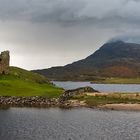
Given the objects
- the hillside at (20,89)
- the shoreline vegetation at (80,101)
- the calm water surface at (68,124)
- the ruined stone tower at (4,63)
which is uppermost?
the ruined stone tower at (4,63)

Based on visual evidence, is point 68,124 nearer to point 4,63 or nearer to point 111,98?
point 111,98

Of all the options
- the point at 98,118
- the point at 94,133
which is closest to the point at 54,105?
the point at 98,118

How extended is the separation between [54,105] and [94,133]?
1889 inches

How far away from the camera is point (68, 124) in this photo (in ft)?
285

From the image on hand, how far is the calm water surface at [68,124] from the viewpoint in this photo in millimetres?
72688

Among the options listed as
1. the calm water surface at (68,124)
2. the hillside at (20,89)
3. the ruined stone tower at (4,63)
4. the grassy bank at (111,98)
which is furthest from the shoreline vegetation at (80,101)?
the ruined stone tower at (4,63)

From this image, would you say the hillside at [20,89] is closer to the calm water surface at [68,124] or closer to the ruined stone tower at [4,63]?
the ruined stone tower at [4,63]

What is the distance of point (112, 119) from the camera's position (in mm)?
95062

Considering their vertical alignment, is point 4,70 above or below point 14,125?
above

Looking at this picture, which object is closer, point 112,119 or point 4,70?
point 112,119

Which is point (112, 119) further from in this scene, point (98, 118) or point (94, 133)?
point (94, 133)

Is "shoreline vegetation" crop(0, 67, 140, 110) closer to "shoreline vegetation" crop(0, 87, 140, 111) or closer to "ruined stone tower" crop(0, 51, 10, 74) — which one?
"shoreline vegetation" crop(0, 87, 140, 111)

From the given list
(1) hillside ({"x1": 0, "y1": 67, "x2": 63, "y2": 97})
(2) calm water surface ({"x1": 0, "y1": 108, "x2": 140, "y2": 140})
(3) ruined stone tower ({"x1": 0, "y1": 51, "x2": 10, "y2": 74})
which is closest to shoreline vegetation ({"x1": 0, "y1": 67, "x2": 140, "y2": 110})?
(1) hillside ({"x1": 0, "y1": 67, "x2": 63, "y2": 97})

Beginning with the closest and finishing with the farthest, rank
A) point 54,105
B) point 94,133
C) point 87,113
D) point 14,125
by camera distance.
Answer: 1. point 94,133
2. point 14,125
3. point 87,113
4. point 54,105
